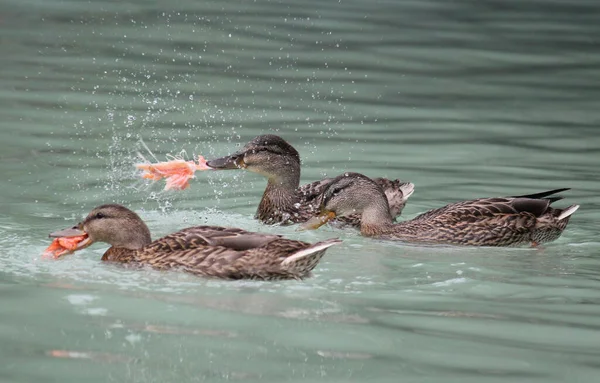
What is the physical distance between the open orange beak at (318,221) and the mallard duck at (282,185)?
469 mm

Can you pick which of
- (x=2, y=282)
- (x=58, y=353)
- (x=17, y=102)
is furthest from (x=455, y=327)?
(x=17, y=102)

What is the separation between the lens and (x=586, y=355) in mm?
7105

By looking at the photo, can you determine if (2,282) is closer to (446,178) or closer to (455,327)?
(455,327)

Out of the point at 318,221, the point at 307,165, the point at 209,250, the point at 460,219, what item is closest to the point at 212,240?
the point at 209,250

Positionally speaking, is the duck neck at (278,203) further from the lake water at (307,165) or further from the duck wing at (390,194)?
the lake water at (307,165)

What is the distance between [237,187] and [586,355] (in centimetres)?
551

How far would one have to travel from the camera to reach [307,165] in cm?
1302

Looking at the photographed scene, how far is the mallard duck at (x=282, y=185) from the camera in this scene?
36.0 feet

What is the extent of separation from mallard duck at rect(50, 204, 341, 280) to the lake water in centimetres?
15

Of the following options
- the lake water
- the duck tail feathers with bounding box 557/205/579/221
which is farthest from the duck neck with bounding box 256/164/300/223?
the duck tail feathers with bounding box 557/205/579/221

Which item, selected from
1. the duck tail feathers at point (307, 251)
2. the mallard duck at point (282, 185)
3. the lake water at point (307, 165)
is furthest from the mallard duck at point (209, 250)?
the mallard duck at point (282, 185)

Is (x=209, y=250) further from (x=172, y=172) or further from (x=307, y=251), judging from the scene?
(x=172, y=172)

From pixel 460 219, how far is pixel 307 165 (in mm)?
3095

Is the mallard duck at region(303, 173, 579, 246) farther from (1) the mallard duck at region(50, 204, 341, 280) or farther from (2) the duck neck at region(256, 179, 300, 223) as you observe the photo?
(1) the mallard duck at region(50, 204, 341, 280)
